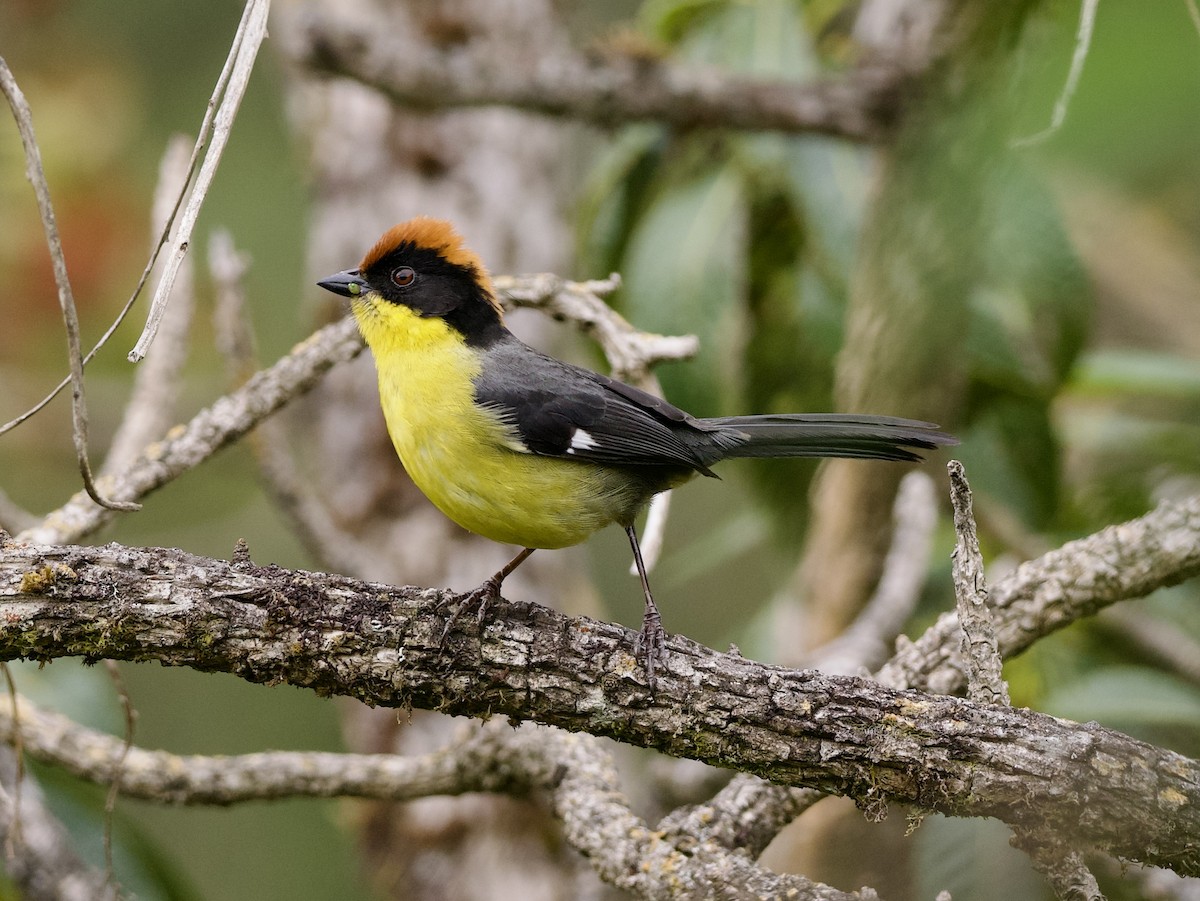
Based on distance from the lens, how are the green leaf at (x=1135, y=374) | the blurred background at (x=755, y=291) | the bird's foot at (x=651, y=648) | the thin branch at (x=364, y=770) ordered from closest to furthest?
the bird's foot at (x=651, y=648) → the thin branch at (x=364, y=770) → the blurred background at (x=755, y=291) → the green leaf at (x=1135, y=374)

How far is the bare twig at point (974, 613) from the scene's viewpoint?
218cm

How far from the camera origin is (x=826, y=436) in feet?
10.3

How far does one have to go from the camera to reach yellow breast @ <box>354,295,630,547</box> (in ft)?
9.86

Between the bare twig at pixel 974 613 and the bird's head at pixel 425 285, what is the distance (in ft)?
6.00

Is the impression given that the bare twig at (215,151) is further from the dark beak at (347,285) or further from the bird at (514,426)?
the dark beak at (347,285)

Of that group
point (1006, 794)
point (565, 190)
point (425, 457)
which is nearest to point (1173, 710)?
point (1006, 794)

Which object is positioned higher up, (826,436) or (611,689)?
(826,436)

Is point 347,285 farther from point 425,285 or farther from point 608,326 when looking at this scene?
point 608,326

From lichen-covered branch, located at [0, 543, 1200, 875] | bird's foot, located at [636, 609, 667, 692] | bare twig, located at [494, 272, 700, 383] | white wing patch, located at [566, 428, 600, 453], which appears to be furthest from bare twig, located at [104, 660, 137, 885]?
→ bare twig, located at [494, 272, 700, 383]

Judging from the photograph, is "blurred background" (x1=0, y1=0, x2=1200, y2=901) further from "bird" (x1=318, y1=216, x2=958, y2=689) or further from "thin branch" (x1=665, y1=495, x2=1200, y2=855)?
"thin branch" (x1=665, y1=495, x2=1200, y2=855)

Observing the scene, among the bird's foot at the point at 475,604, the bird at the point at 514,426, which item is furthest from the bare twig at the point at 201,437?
the bird's foot at the point at 475,604

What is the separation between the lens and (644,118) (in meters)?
4.60

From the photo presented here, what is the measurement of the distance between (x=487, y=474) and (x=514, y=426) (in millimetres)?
165

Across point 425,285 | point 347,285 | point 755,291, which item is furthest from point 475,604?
point 755,291
